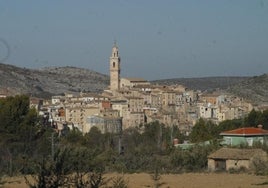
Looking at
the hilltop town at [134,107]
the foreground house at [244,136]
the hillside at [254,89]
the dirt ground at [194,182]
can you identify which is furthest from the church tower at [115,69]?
the dirt ground at [194,182]

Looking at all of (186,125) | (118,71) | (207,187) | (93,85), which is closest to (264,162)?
(207,187)

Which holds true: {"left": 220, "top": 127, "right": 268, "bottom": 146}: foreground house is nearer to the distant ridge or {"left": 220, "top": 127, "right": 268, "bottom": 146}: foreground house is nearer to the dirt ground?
the dirt ground

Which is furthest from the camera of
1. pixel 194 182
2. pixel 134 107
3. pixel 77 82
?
pixel 77 82

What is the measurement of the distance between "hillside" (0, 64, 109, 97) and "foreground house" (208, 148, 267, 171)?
3830 inches

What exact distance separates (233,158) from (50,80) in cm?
14277

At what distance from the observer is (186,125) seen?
90.8 metres

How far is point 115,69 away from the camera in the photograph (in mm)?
120875

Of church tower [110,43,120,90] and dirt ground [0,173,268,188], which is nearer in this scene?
dirt ground [0,173,268,188]

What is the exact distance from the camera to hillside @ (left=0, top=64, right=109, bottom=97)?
138m

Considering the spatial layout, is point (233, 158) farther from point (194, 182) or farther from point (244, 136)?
point (244, 136)

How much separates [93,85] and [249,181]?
155m

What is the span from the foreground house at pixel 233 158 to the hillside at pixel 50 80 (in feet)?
319

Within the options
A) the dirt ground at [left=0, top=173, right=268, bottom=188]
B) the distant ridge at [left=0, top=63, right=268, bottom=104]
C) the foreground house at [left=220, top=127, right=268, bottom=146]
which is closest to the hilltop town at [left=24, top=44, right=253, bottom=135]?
the distant ridge at [left=0, top=63, right=268, bottom=104]

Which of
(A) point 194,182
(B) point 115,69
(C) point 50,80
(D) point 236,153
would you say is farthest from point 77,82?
(A) point 194,182
